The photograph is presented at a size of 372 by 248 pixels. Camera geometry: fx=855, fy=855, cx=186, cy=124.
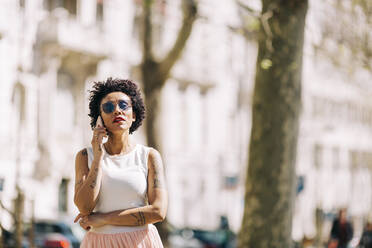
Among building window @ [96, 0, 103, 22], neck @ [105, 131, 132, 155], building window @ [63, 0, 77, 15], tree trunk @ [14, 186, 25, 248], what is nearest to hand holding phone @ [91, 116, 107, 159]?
neck @ [105, 131, 132, 155]

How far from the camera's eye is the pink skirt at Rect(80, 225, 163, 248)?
4410 millimetres

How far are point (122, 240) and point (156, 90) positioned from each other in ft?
42.9

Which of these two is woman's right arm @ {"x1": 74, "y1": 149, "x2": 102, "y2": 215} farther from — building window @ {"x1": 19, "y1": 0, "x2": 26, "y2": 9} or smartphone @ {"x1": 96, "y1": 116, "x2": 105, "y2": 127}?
building window @ {"x1": 19, "y1": 0, "x2": 26, "y2": 9}

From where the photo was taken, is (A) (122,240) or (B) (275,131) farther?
(B) (275,131)

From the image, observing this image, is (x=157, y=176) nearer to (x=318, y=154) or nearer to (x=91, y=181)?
(x=91, y=181)

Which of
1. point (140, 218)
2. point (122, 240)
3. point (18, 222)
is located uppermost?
point (140, 218)

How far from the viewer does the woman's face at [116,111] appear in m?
4.58

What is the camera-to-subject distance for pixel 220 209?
42188 mm

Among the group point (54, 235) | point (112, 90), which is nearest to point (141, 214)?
point (112, 90)

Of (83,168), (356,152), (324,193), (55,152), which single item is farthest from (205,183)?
(83,168)

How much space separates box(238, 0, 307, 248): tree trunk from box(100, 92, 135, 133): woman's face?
6352 millimetres

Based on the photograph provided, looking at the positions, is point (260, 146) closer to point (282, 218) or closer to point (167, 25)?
point (282, 218)

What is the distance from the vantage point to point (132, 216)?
4.40 m

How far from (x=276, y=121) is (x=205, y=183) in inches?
1186
